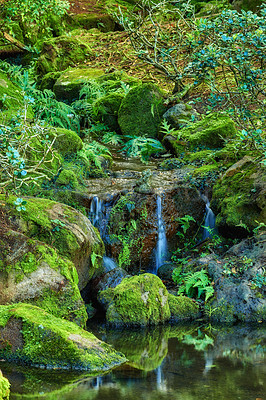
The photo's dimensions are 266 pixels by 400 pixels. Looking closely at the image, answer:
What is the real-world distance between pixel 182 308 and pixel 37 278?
7.90 feet

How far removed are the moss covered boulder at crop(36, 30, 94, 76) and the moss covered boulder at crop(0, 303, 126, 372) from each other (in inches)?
472

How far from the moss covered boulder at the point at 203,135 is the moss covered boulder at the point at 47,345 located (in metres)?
6.93

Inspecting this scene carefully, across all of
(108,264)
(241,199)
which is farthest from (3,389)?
(241,199)

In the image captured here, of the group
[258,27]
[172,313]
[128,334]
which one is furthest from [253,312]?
[258,27]

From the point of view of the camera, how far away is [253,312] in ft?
25.2

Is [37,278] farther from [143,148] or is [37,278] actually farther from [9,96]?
[143,148]

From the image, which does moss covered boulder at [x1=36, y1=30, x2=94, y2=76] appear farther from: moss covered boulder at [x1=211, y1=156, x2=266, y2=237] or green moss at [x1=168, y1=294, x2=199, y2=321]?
green moss at [x1=168, y1=294, x2=199, y2=321]

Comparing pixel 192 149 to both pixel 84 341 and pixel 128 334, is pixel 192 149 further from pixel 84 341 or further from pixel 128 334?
pixel 84 341

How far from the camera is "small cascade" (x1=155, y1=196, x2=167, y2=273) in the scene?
960 cm

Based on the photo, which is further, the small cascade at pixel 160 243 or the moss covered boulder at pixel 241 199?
the small cascade at pixel 160 243

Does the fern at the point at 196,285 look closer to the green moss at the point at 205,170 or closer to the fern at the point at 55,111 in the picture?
the green moss at the point at 205,170

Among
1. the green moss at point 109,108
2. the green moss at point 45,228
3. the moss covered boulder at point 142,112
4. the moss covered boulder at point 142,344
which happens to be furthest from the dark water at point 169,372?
the green moss at point 109,108

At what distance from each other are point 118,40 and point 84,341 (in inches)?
594

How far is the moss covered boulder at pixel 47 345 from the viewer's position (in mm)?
5504
